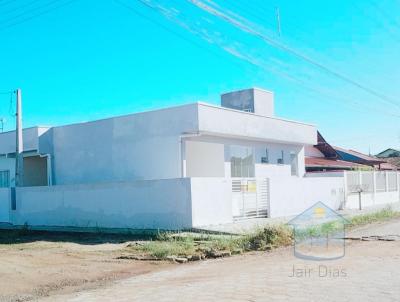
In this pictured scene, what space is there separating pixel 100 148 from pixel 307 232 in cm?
1144

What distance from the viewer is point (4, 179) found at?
90.7 ft

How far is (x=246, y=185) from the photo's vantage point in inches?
755

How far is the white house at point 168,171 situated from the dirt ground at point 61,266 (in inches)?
91.5

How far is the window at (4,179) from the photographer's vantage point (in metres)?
27.4

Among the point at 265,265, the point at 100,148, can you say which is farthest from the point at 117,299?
the point at 100,148

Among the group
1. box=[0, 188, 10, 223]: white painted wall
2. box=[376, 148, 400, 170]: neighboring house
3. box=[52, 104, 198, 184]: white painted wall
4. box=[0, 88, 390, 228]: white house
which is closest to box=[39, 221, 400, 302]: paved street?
box=[0, 88, 390, 228]: white house

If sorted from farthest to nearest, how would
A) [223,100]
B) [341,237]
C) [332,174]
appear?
[223,100] < [332,174] < [341,237]

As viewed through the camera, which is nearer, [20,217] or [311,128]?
[20,217]

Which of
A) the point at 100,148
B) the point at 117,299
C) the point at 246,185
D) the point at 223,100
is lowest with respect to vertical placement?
the point at 117,299

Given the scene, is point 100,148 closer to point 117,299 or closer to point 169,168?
point 169,168

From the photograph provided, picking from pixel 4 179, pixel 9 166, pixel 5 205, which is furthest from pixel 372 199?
pixel 4 179

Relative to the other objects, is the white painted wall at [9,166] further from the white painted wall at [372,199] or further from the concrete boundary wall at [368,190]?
the white painted wall at [372,199]

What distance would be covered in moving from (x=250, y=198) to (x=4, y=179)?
50.3 ft

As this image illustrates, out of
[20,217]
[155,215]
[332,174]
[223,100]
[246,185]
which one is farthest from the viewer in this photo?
Result: [223,100]
